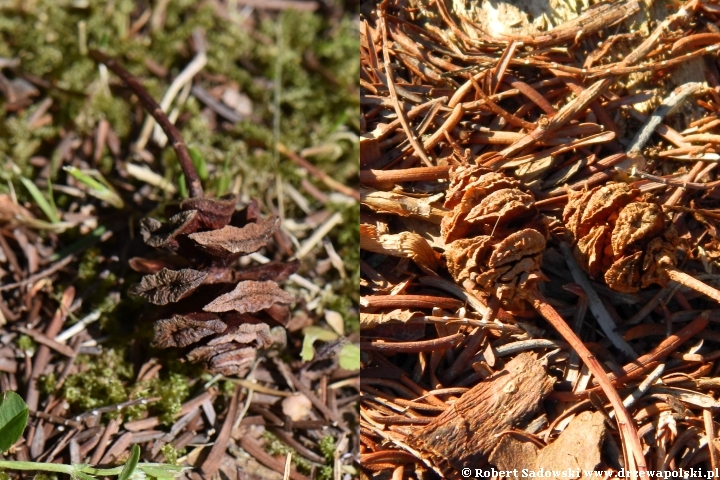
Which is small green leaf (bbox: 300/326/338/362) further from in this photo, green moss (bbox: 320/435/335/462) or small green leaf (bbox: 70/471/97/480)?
small green leaf (bbox: 70/471/97/480)

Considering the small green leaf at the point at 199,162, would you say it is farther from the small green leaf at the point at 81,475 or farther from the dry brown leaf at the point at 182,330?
the small green leaf at the point at 81,475

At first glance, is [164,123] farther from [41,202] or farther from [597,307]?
[597,307]

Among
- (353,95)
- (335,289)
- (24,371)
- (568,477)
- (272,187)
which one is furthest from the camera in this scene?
(353,95)

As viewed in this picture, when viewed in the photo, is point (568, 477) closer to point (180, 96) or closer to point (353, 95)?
point (353, 95)

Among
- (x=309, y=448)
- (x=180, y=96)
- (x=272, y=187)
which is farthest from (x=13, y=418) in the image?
(x=180, y=96)

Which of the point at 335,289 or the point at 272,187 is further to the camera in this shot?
the point at 272,187

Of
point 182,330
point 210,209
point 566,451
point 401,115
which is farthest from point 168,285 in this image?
point 566,451
